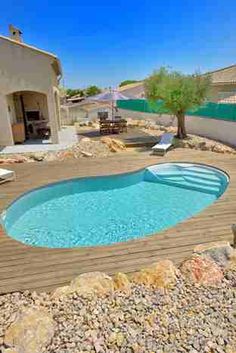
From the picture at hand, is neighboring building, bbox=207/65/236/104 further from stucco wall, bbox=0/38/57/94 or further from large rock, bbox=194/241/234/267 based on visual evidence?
large rock, bbox=194/241/234/267

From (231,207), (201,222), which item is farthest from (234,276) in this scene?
(231,207)

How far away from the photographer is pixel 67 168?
10.9m

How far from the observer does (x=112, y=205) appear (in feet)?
28.8

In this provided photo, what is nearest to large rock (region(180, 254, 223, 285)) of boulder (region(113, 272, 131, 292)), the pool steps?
boulder (region(113, 272, 131, 292))

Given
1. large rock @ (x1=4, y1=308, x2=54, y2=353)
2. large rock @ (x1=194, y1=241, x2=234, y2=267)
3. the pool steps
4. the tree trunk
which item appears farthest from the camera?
the tree trunk

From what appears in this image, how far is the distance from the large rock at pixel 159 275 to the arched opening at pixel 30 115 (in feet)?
41.5

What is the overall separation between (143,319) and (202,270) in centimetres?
136

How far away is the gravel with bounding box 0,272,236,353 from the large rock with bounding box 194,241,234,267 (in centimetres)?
37

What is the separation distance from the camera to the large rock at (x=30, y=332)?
3088 mm

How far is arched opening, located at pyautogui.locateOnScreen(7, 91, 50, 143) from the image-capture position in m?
16.2

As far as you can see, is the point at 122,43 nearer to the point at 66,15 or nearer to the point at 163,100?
the point at 66,15

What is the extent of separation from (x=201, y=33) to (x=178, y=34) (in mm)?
1874

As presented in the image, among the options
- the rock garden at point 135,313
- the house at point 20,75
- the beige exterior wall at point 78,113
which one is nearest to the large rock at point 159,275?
the rock garden at point 135,313

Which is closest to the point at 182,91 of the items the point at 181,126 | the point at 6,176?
the point at 181,126
